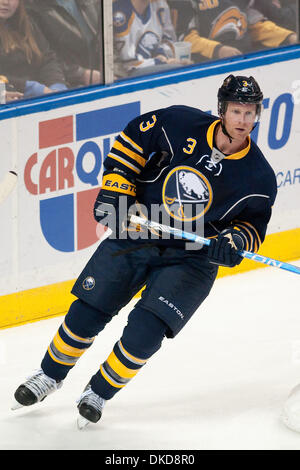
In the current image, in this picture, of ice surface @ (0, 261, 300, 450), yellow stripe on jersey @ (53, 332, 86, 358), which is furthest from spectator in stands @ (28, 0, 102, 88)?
yellow stripe on jersey @ (53, 332, 86, 358)

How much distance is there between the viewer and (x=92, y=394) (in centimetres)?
373

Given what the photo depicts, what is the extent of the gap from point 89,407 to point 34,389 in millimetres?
229

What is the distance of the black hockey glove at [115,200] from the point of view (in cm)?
373

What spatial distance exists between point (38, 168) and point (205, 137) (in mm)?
1124

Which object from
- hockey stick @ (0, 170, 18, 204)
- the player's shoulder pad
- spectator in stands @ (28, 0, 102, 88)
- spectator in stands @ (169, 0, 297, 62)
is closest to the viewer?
hockey stick @ (0, 170, 18, 204)

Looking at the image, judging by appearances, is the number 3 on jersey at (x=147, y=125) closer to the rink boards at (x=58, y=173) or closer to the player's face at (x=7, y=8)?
the rink boards at (x=58, y=173)

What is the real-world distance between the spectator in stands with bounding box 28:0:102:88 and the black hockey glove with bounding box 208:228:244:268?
1424mm

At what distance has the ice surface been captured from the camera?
12.1ft

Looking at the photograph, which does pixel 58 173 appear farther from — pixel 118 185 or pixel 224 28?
pixel 224 28

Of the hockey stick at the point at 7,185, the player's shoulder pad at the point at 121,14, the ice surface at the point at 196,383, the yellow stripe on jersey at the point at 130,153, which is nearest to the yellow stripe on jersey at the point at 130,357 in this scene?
the ice surface at the point at 196,383

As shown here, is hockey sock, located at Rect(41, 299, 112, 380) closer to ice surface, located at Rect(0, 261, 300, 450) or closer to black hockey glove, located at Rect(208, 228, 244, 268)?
ice surface, located at Rect(0, 261, 300, 450)

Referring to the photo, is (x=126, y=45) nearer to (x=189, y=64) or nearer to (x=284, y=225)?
(x=189, y=64)

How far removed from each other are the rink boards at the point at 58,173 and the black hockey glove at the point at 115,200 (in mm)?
897
